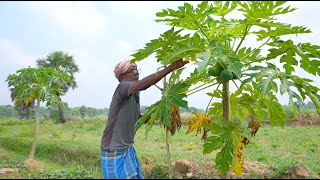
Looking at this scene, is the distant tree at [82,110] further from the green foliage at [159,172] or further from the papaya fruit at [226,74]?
the papaya fruit at [226,74]

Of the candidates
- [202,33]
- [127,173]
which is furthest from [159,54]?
[127,173]

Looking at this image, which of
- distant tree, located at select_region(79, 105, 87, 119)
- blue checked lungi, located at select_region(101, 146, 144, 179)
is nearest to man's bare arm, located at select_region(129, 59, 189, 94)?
blue checked lungi, located at select_region(101, 146, 144, 179)

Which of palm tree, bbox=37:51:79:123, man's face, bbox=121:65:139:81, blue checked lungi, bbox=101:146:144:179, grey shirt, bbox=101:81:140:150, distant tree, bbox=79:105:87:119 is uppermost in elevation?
palm tree, bbox=37:51:79:123

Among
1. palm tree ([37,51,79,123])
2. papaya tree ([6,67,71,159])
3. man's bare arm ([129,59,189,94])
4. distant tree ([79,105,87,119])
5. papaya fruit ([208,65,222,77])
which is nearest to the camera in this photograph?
man's bare arm ([129,59,189,94])

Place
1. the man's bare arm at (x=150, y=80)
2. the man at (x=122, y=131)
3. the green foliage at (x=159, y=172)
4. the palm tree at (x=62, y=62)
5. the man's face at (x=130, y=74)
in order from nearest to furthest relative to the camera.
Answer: the man's bare arm at (x=150, y=80), the man at (x=122, y=131), the man's face at (x=130, y=74), the green foliage at (x=159, y=172), the palm tree at (x=62, y=62)

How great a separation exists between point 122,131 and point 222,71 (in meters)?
1.16

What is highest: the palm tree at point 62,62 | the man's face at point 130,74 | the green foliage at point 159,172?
the palm tree at point 62,62

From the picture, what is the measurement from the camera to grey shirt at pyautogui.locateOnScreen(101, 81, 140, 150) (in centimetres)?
354

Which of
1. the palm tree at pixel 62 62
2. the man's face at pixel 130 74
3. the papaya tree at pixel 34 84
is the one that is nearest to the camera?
the man's face at pixel 130 74

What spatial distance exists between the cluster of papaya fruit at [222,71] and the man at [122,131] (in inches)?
12.7

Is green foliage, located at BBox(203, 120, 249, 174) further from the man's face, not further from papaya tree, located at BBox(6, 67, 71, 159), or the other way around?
papaya tree, located at BBox(6, 67, 71, 159)

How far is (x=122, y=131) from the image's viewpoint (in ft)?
11.8

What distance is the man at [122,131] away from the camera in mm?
3486

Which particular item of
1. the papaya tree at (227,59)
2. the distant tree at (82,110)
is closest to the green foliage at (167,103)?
the papaya tree at (227,59)
